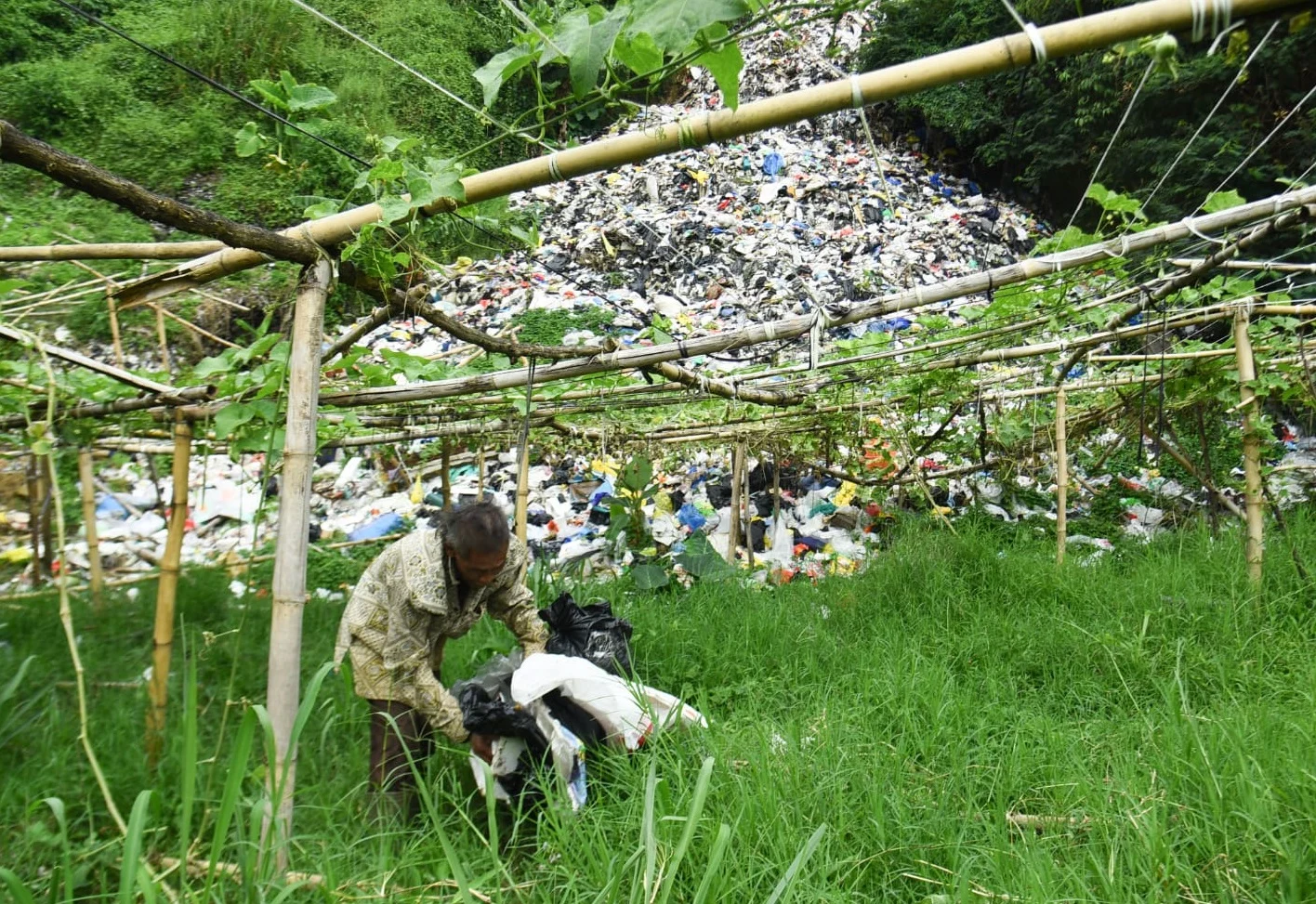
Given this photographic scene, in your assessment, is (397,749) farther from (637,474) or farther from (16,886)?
(637,474)

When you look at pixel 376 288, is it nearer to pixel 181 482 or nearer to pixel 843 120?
pixel 181 482

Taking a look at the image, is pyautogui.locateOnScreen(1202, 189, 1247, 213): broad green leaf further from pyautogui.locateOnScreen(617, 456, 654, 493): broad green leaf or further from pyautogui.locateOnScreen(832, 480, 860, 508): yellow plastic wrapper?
pyautogui.locateOnScreen(832, 480, 860, 508): yellow plastic wrapper

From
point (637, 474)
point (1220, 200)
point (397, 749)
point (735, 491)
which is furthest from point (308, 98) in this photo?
point (735, 491)

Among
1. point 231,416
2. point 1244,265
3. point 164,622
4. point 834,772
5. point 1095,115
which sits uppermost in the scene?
point 1095,115

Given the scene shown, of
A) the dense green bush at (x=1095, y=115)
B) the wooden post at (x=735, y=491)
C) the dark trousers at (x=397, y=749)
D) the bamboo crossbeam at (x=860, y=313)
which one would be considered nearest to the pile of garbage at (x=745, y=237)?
the dense green bush at (x=1095, y=115)

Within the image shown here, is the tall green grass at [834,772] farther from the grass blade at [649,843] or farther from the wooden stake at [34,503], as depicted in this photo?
the wooden stake at [34,503]

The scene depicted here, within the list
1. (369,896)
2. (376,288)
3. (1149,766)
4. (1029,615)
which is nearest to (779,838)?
(369,896)

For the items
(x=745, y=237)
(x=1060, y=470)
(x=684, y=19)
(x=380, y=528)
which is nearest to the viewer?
(x=684, y=19)

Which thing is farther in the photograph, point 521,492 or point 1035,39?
point 521,492

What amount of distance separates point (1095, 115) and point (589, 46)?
526 inches

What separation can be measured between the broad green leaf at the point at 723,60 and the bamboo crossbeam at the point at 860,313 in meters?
1.55

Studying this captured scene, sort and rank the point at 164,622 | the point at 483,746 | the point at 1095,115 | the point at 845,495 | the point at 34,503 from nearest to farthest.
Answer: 1. the point at 483,746
2. the point at 164,622
3. the point at 34,503
4. the point at 845,495
5. the point at 1095,115

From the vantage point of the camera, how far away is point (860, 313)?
9.46 ft

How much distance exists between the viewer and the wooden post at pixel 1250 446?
3713 mm
